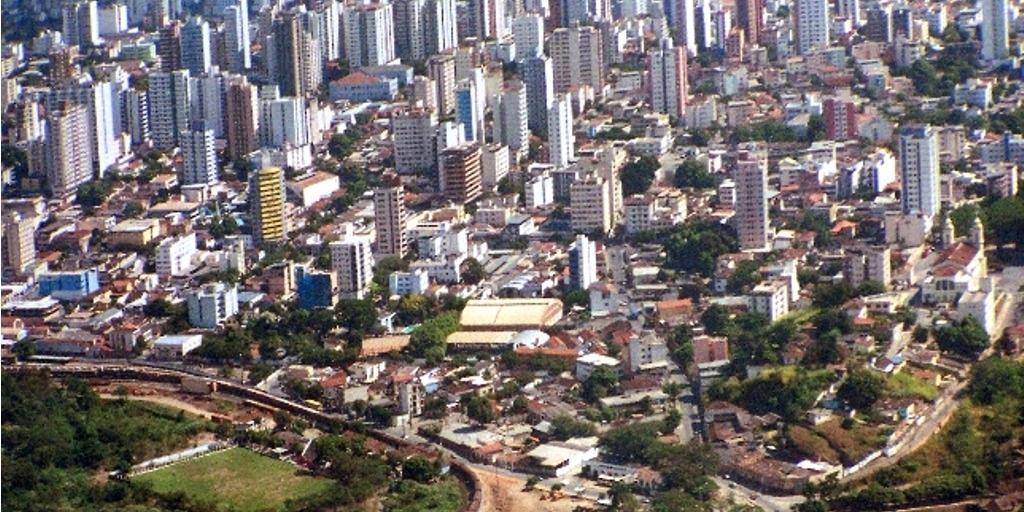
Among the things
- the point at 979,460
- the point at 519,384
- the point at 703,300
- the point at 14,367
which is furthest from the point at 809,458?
the point at 14,367

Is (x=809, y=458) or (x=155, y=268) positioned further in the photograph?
(x=155, y=268)

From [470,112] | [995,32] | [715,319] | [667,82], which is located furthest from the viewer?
[995,32]

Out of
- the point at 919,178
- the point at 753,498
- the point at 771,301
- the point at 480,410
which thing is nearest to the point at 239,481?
the point at 480,410

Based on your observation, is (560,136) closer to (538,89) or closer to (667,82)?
(538,89)

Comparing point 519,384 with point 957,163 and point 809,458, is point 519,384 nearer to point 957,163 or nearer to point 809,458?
point 809,458

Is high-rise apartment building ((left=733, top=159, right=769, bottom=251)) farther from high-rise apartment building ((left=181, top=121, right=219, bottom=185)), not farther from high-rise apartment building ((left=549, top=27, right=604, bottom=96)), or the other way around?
high-rise apartment building ((left=549, top=27, right=604, bottom=96))

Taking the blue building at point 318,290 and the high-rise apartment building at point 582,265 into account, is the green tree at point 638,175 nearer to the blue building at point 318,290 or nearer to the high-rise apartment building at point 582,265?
the high-rise apartment building at point 582,265
